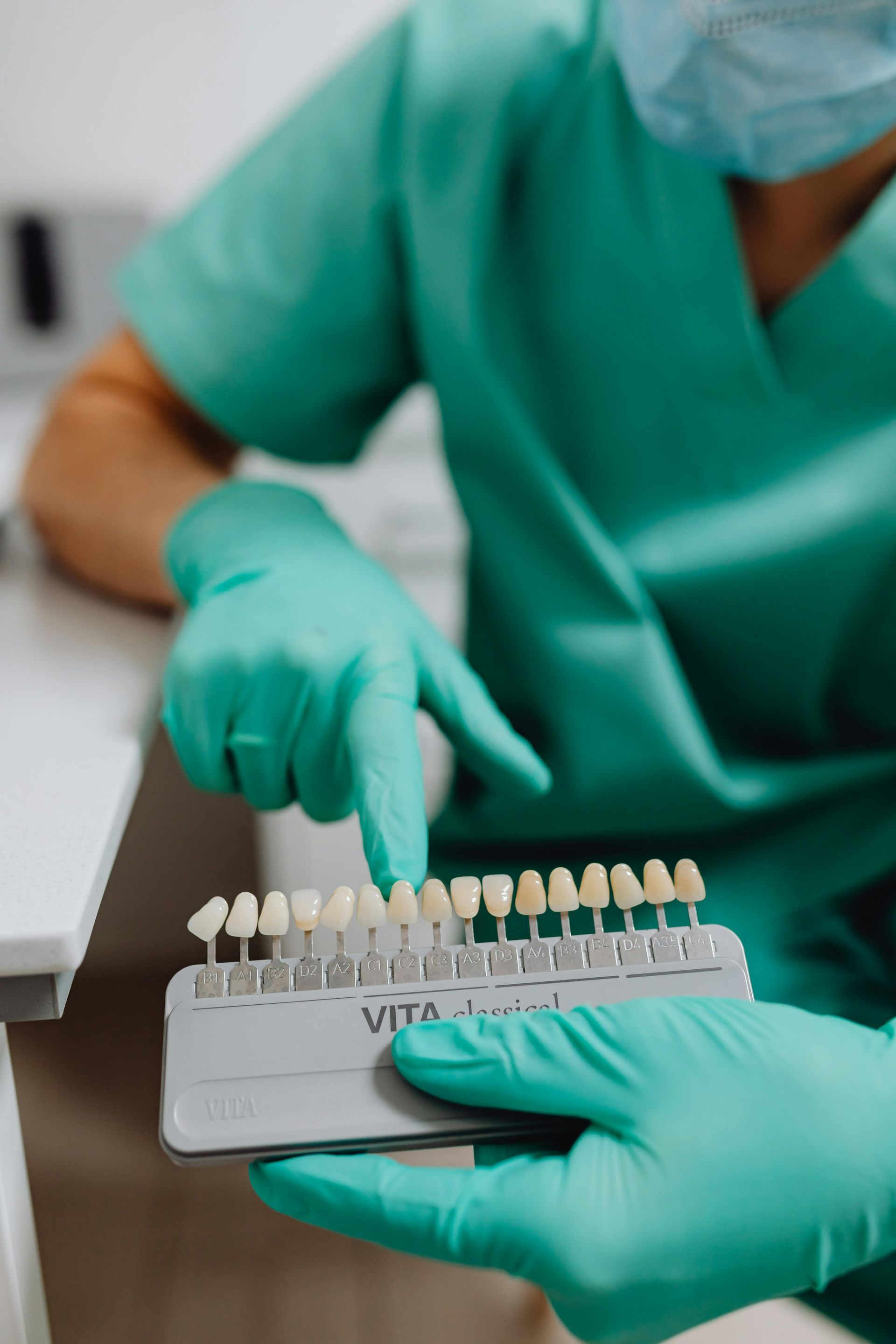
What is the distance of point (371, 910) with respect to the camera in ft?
1.25

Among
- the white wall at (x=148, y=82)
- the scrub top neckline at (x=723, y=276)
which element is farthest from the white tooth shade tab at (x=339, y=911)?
the white wall at (x=148, y=82)

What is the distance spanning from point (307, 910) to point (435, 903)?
2.0 inches

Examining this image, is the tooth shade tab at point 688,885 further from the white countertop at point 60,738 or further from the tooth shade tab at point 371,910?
the white countertop at point 60,738

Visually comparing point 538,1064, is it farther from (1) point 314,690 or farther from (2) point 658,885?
(1) point 314,690

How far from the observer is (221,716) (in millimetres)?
514

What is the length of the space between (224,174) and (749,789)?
0.61 m

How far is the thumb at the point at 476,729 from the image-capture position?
53 centimetres

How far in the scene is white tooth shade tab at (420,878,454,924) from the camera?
383 millimetres

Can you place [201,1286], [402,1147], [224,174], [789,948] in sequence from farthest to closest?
[224,174] < [789,948] < [201,1286] < [402,1147]

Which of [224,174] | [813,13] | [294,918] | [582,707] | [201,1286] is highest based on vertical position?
[813,13]

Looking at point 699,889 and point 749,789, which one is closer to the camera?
point 699,889

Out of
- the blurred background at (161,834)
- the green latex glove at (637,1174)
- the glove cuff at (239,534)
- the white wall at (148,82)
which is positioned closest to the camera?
the green latex glove at (637,1174)

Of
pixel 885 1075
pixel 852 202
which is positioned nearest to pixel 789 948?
pixel 885 1075

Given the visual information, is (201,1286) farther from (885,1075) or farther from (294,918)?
(885,1075)
